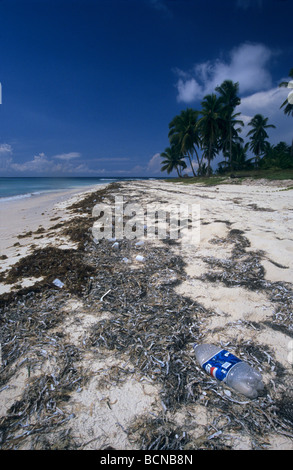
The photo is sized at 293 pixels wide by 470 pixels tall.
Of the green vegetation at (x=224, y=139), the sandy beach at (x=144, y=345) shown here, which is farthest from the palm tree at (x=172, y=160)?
the sandy beach at (x=144, y=345)

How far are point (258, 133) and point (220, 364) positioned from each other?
4708 centimetres

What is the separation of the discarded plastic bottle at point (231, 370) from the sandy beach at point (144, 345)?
0.19 feet

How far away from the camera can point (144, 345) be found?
2.04 metres

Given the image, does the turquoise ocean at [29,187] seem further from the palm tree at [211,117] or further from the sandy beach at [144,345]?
the palm tree at [211,117]

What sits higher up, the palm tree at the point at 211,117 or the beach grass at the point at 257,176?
the palm tree at the point at 211,117

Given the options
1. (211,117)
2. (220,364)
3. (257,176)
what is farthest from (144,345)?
(211,117)

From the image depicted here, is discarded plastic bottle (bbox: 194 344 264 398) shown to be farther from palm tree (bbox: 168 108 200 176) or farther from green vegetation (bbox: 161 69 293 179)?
palm tree (bbox: 168 108 200 176)

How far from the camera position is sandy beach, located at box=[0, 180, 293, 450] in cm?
138

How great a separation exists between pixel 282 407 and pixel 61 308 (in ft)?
7.71

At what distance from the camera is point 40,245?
484cm

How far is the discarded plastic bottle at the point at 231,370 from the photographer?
5.31 feet

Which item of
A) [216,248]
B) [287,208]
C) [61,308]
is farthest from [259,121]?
[61,308]

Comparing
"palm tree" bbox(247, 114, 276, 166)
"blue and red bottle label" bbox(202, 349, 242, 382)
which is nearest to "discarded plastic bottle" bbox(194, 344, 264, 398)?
"blue and red bottle label" bbox(202, 349, 242, 382)
